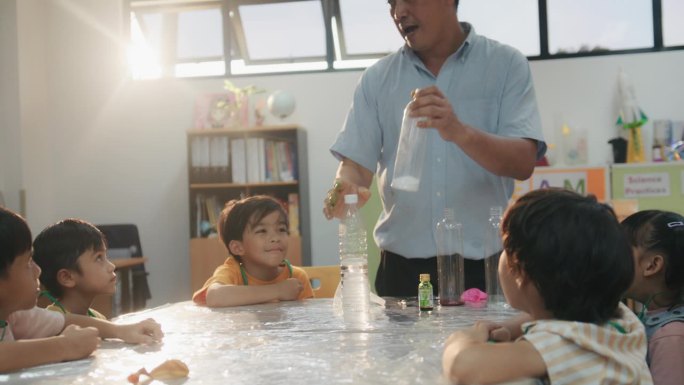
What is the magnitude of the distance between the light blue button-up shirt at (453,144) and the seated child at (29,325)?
81cm

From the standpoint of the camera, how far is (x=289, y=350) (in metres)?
1.23

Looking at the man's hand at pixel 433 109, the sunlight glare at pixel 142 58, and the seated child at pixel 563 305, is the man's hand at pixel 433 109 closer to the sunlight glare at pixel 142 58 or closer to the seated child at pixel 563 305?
the seated child at pixel 563 305

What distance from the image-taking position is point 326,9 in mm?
5566

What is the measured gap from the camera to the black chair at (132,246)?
5.18m

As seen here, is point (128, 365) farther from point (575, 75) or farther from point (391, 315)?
point (575, 75)

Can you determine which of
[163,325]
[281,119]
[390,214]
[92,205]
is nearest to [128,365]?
[163,325]

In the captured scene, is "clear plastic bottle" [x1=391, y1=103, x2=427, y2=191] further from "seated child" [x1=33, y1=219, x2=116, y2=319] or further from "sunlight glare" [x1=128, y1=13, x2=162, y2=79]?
"sunlight glare" [x1=128, y1=13, x2=162, y2=79]

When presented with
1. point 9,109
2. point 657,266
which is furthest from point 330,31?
point 657,266

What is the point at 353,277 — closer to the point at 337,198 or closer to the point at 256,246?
the point at 337,198

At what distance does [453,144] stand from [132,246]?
388 centimetres

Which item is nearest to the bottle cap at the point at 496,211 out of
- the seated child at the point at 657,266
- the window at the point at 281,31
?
the seated child at the point at 657,266

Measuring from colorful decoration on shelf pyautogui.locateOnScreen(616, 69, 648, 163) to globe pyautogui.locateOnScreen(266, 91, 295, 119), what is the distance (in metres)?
2.28

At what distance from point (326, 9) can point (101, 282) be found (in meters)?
4.05

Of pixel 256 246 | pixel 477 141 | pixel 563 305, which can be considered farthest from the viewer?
pixel 256 246
